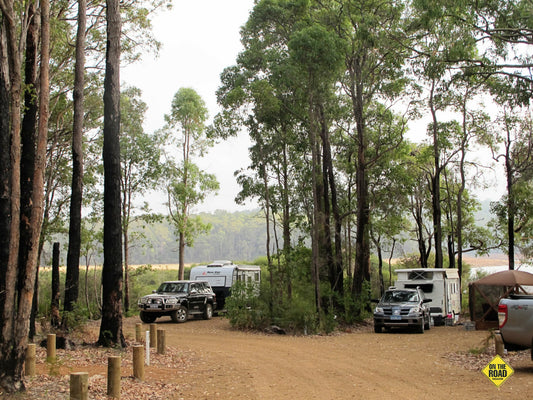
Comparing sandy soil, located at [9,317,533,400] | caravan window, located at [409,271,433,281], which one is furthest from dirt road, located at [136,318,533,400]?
caravan window, located at [409,271,433,281]

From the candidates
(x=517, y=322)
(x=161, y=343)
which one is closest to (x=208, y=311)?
(x=161, y=343)

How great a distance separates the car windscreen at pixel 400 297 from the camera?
20.5 metres

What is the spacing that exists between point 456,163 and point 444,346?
70.7 feet

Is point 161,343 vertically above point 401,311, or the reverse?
point 161,343

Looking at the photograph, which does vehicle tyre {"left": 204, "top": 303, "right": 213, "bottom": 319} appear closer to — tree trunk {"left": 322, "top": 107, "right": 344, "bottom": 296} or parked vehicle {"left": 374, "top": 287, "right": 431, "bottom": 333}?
tree trunk {"left": 322, "top": 107, "right": 344, "bottom": 296}

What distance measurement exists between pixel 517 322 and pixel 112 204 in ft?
31.9

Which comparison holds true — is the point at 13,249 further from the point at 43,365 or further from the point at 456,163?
the point at 456,163

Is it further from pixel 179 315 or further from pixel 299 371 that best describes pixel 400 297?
pixel 299 371

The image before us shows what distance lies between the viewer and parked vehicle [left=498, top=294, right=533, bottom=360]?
10.0m

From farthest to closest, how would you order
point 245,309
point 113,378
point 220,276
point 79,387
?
point 220,276 → point 245,309 → point 113,378 → point 79,387

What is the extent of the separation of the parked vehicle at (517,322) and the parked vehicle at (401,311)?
935cm

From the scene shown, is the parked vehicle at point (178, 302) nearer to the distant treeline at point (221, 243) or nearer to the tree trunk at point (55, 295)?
the tree trunk at point (55, 295)

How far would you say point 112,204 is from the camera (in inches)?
539

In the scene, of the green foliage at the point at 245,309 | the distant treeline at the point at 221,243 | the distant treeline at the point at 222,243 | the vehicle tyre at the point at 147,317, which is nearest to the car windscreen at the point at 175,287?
the vehicle tyre at the point at 147,317
